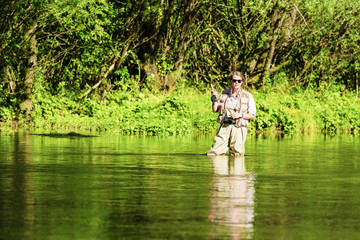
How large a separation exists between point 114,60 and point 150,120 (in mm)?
4238

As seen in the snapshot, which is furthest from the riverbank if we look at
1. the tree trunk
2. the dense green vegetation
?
the tree trunk

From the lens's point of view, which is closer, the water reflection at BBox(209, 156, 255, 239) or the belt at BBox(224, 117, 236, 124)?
the water reflection at BBox(209, 156, 255, 239)

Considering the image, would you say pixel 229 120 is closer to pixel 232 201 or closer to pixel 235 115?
pixel 235 115

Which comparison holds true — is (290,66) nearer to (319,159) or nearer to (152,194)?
(319,159)

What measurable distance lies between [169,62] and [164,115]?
16.3ft

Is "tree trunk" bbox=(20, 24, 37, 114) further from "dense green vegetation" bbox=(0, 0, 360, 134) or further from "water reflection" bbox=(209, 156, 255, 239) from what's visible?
"water reflection" bbox=(209, 156, 255, 239)

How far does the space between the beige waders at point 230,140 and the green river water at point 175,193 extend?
0.90ft

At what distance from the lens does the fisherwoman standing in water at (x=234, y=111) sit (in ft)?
48.2

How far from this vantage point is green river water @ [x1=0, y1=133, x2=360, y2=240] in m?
7.26

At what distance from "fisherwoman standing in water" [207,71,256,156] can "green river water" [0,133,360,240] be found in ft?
1.61

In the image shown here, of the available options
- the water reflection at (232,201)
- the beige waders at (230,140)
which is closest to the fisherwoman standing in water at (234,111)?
the beige waders at (230,140)

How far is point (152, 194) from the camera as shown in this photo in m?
9.73

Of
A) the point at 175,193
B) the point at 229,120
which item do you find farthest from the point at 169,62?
the point at 175,193

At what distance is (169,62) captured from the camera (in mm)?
30141
